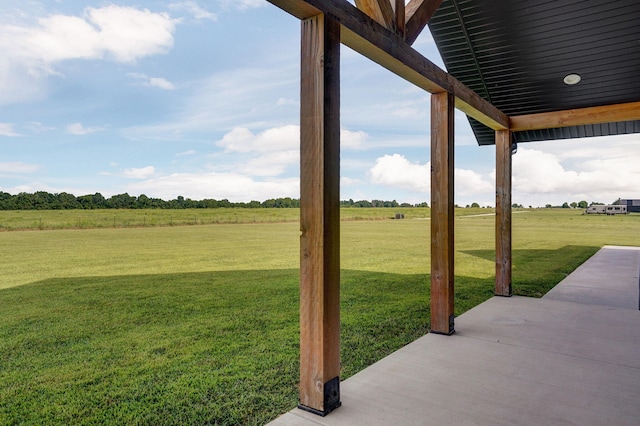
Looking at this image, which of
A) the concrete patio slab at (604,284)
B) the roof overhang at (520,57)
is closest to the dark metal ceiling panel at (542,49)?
the roof overhang at (520,57)

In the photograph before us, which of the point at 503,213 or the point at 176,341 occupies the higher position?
the point at 503,213

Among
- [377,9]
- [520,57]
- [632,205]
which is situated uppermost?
[520,57]

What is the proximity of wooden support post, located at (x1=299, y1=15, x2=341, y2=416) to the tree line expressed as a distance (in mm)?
17385

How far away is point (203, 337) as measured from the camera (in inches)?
148

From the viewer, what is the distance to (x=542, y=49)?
452 cm

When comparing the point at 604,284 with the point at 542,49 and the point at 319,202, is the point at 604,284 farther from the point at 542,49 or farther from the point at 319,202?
the point at 319,202

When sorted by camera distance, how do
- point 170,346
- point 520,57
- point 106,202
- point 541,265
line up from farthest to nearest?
point 106,202
point 541,265
point 520,57
point 170,346

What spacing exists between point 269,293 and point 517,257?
7459 mm

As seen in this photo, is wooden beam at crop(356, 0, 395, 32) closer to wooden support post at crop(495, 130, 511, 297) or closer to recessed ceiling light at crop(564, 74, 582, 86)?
recessed ceiling light at crop(564, 74, 582, 86)

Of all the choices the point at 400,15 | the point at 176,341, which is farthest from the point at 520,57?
the point at 176,341

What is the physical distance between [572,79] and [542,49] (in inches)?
26.0

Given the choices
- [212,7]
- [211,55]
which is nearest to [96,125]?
[211,55]

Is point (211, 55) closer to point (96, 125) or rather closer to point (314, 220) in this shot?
point (314, 220)

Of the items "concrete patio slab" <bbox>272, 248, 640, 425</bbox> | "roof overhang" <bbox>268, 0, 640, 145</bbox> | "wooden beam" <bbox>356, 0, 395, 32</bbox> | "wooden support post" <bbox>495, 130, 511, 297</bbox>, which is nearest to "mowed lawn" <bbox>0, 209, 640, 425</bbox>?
"concrete patio slab" <bbox>272, 248, 640, 425</bbox>
